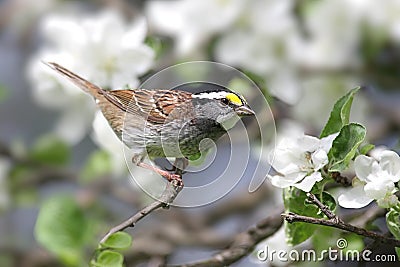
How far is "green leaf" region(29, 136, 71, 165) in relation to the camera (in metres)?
0.79

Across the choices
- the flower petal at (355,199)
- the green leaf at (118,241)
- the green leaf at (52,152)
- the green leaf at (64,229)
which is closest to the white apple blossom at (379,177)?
the flower petal at (355,199)

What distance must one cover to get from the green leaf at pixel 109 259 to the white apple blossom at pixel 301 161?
8 centimetres

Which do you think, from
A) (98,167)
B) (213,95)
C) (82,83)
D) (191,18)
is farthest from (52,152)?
(213,95)

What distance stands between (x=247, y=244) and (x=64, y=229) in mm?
179

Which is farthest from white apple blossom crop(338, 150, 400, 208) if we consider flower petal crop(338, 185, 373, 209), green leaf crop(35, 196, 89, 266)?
green leaf crop(35, 196, 89, 266)

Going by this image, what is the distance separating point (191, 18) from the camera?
69cm

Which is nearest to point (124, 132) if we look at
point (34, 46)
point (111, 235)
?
point (111, 235)

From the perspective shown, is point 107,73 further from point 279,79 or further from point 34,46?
point 34,46

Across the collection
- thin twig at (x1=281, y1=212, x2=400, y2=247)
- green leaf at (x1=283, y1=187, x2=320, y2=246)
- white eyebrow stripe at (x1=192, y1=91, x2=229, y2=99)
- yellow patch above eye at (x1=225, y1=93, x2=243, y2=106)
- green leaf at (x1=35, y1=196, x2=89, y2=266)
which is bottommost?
thin twig at (x1=281, y1=212, x2=400, y2=247)

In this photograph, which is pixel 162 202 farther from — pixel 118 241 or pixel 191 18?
pixel 191 18

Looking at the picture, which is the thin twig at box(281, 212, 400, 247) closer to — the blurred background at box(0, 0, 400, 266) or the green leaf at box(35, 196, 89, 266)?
the blurred background at box(0, 0, 400, 266)

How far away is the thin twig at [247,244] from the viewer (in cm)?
44

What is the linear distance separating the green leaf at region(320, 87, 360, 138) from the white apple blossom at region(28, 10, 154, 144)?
123 mm

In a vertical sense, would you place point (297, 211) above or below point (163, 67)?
below
